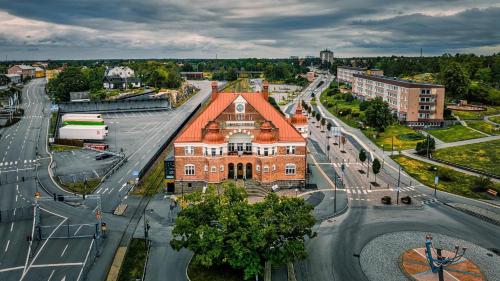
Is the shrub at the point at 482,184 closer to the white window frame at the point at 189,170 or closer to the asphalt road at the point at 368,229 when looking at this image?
the asphalt road at the point at 368,229

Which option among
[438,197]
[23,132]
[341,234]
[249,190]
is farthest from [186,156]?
[23,132]

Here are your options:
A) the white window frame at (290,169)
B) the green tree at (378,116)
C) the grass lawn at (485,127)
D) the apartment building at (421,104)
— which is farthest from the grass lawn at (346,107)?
the white window frame at (290,169)

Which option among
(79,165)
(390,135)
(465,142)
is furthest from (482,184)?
(79,165)

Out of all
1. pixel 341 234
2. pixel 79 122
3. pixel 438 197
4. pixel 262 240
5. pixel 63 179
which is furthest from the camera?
pixel 79 122

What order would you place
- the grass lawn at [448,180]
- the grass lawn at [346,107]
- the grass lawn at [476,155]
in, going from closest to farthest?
the grass lawn at [448,180] < the grass lawn at [476,155] < the grass lawn at [346,107]

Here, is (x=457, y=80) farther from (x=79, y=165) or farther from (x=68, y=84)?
(x=68, y=84)

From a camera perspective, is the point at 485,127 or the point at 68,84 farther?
the point at 68,84

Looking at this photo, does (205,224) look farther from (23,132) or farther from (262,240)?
(23,132)
